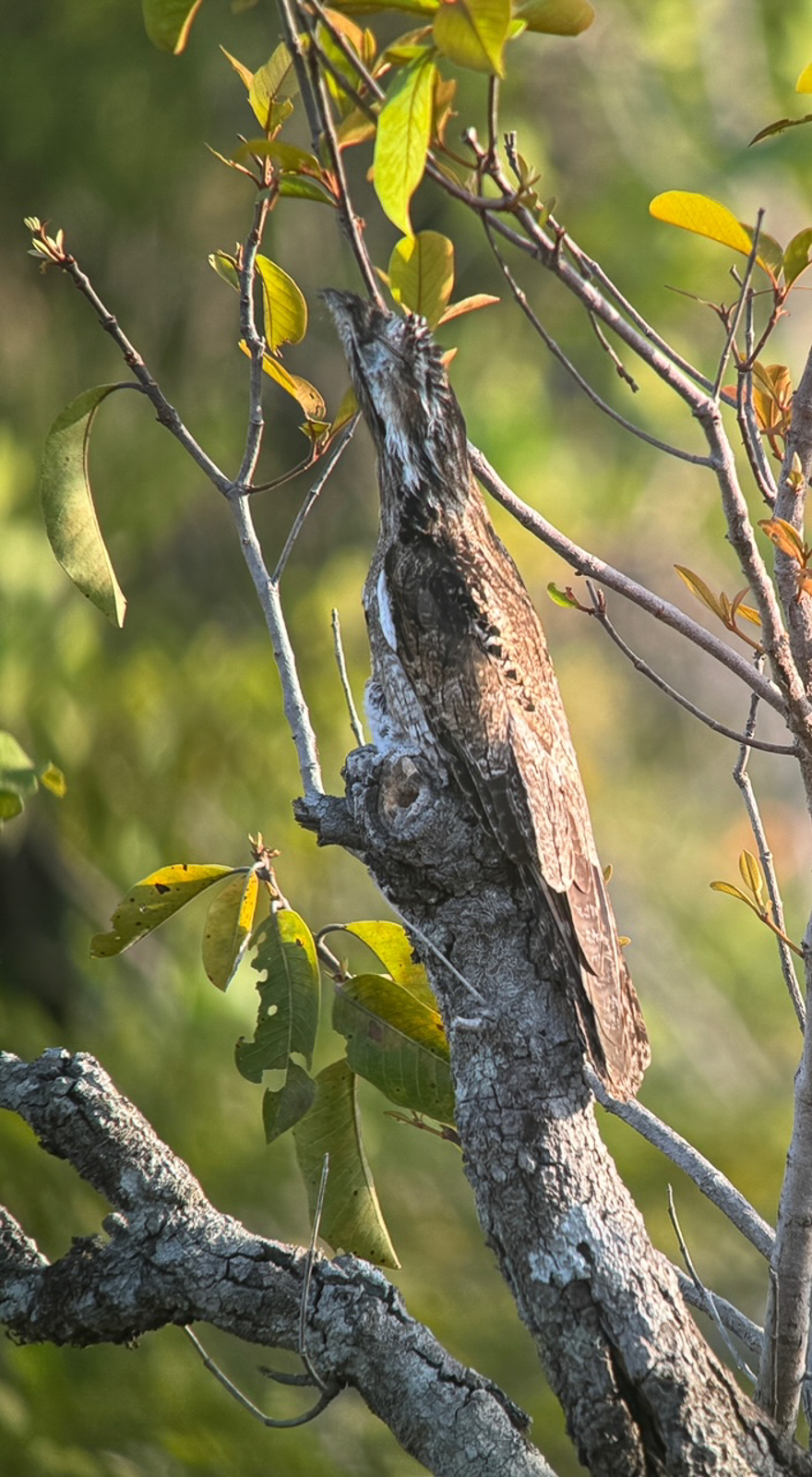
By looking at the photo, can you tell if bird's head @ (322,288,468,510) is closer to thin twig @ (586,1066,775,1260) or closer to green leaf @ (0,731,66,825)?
green leaf @ (0,731,66,825)

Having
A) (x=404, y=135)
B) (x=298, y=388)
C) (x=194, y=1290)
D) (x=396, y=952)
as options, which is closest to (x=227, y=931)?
(x=396, y=952)

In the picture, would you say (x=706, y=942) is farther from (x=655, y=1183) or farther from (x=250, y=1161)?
(x=250, y=1161)

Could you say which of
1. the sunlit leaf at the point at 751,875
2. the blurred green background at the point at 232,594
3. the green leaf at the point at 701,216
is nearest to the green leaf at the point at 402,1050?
the sunlit leaf at the point at 751,875

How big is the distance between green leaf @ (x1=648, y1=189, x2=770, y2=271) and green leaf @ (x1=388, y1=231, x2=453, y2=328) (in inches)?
7.5

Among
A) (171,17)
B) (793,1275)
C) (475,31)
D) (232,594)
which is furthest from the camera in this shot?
(232,594)

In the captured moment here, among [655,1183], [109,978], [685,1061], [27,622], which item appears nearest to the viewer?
[27,622]

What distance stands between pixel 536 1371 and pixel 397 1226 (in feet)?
1.84

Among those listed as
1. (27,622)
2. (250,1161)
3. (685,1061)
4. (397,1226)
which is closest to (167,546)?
(27,622)

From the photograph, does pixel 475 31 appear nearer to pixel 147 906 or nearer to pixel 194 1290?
pixel 147 906

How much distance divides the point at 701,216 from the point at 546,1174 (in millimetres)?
688

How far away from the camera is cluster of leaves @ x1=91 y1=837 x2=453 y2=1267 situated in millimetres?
1038

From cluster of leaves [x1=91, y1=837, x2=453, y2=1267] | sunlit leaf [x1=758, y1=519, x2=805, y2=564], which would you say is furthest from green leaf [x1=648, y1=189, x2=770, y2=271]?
cluster of leaves [x1=91, y1=837, x2=453, y2=1267]

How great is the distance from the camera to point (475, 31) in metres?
0.60

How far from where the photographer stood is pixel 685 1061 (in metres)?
3.64
